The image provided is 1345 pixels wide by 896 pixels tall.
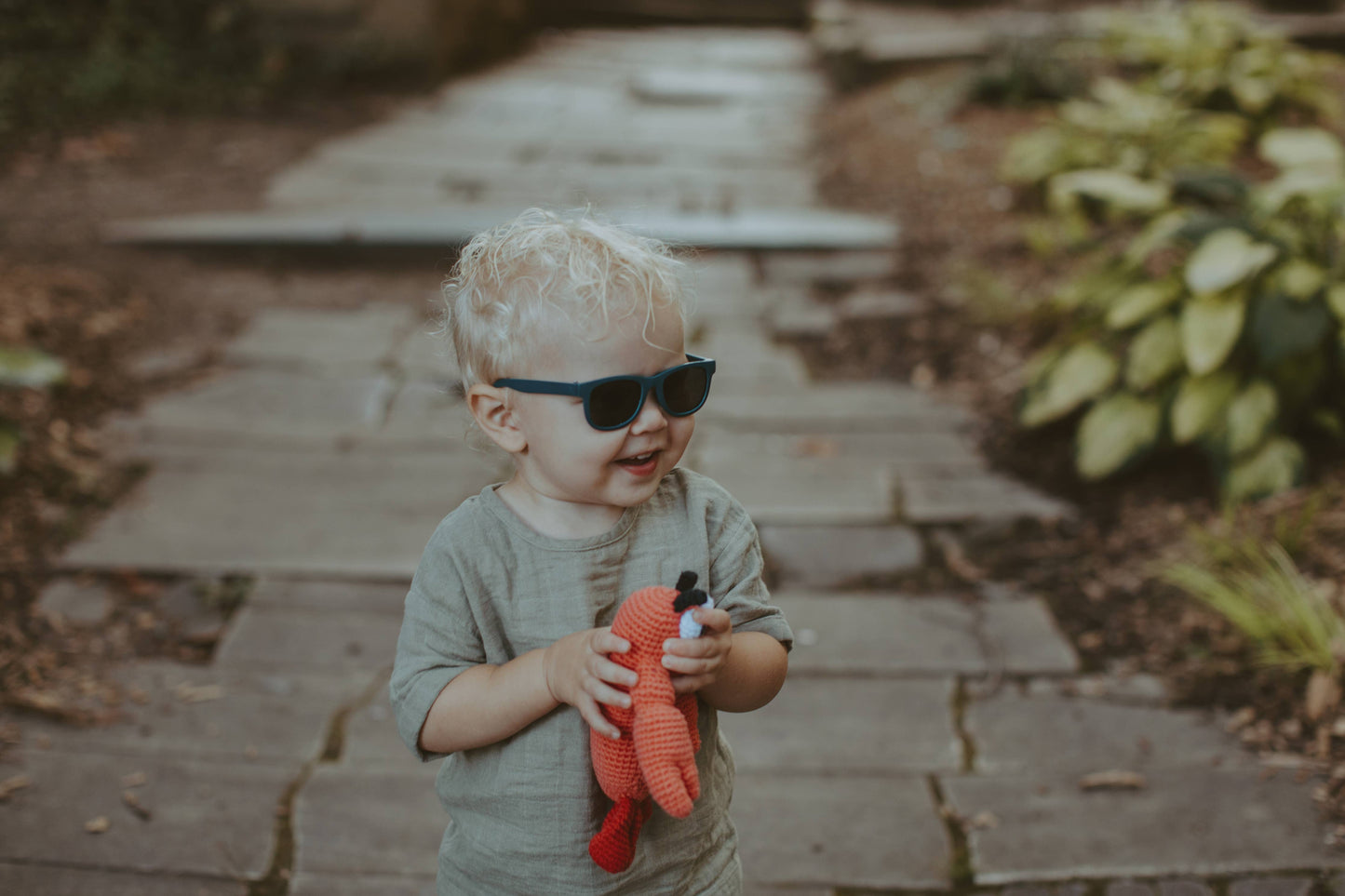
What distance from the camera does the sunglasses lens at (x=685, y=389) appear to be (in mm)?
1245

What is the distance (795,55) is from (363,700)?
9593mm

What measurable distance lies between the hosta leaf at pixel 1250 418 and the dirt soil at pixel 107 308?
2.80 meters

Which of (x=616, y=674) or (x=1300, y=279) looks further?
(x=1300, y=279)

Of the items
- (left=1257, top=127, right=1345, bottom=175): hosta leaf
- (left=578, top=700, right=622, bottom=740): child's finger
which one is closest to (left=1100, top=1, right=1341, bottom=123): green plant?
(left=1257, top=127, right=1345, bottom=175): hosta leaf

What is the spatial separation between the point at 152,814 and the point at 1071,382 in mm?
2844

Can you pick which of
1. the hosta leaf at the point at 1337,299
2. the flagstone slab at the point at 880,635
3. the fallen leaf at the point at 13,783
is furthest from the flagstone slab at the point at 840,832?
the hosta leaf at the point at 1337,299

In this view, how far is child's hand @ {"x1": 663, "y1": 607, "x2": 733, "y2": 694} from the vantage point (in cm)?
112

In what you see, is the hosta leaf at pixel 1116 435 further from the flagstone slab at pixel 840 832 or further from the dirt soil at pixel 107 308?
the dirt soil at pixel 107 308

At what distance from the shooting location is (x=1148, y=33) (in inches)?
260

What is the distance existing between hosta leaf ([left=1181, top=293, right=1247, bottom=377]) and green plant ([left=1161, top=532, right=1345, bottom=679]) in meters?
0.56

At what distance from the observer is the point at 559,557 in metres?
1.30

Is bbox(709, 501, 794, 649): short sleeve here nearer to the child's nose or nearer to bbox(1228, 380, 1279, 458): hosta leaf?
the child's nose

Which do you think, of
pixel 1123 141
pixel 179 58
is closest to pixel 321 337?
pixel 1123 141

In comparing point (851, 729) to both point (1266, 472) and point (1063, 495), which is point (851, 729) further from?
point (1266, 472)
